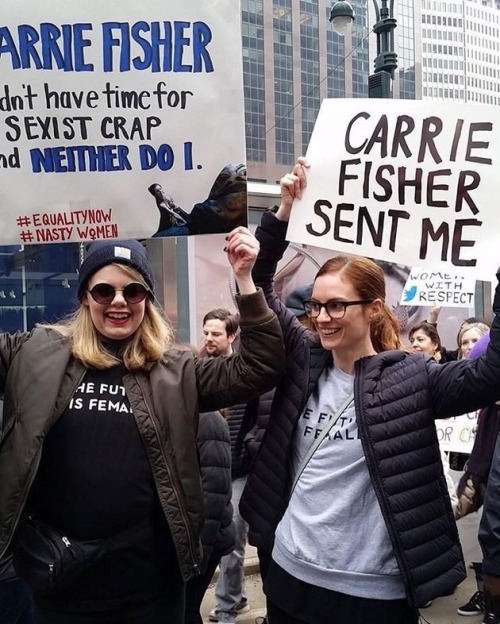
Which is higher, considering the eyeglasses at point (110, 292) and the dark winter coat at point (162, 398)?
the eyeglasses at point (110, 292)

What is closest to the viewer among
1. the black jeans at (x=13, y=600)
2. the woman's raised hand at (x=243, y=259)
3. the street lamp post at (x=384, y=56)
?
the woman's raised hand at (x=243, y=259)

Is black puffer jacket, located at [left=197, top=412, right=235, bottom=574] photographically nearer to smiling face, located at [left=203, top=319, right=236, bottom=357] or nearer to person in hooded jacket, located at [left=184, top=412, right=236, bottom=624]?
person in hooded jacket, located at [left=184, top=412, right=236, bottom=624]

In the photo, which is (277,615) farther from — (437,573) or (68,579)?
(68,579)

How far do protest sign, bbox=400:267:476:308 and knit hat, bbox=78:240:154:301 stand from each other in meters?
5.04

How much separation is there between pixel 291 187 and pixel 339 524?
3.54ft

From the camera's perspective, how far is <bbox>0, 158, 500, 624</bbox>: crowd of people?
175cm

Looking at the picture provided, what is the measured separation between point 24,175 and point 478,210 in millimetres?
1539

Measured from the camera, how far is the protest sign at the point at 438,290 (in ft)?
21.8

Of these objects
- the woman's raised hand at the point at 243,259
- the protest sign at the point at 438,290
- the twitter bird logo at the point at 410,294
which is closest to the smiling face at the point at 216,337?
the woman's raised hand at the point at 243,259

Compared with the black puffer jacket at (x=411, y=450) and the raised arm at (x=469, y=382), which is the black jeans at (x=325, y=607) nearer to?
the black puffer jacket at (x=411, y=450)

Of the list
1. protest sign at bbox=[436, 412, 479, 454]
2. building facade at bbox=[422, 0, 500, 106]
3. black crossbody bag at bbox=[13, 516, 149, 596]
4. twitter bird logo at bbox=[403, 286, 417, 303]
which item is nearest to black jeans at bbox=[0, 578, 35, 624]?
black crossbody bag at bbox=[13, 516, 149, 596]

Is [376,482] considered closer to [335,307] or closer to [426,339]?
[335,307]

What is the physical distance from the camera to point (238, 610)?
3.98 metres

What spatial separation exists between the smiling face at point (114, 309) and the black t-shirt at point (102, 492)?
7.3 inches
